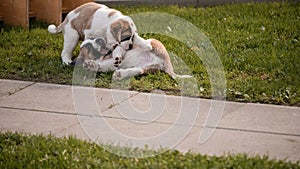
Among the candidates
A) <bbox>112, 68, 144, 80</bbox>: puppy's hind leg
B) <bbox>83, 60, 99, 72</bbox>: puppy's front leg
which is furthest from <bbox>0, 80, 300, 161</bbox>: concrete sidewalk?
<bbox>83, 60, 99, 72</bbox>: puppy's front leg

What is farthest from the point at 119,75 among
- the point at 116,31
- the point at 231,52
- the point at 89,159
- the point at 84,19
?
the point at 89,159

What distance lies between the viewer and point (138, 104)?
567cm

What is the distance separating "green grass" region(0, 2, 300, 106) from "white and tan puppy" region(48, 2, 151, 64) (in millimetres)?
294

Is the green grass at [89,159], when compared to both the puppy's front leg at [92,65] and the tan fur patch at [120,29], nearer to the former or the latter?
the puppy's front leg at [92,65]

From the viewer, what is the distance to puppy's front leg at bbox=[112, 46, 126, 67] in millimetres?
6531

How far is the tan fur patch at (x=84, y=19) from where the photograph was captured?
6844 mm

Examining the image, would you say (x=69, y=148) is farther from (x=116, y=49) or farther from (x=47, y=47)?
(x=47, y=47)

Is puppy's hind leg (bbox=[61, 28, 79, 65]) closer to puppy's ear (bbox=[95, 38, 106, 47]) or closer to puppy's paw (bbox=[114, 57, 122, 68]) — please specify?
puppy's ear (bbox=[95, 38, 106, 47])

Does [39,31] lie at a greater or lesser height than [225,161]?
lesser

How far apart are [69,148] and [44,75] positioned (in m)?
2.29

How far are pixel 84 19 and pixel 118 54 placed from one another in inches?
25.4

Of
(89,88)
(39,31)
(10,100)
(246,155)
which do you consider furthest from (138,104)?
(39,31)

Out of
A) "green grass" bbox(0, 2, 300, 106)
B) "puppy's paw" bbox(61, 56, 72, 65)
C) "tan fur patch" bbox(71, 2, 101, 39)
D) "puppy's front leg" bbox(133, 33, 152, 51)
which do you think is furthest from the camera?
"puppy's paw" bbox(61, 56, 72, 65)

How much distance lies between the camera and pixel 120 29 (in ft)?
21.6
